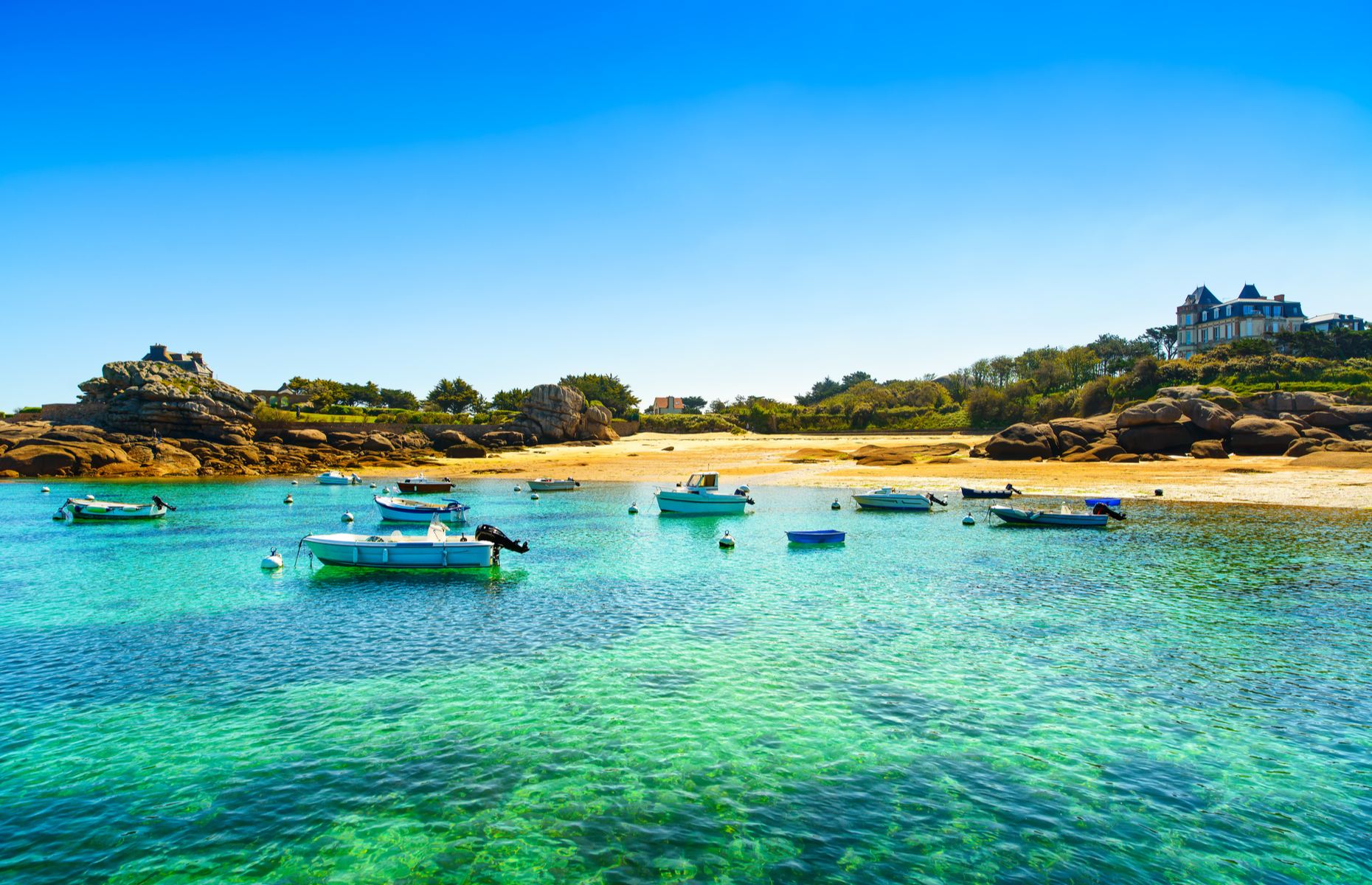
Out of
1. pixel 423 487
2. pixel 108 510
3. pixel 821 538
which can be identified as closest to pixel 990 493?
pixel 821 538

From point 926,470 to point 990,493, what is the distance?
1732 cm

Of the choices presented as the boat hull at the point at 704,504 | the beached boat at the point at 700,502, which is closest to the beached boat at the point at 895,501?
the beached boat at the point at 700,502

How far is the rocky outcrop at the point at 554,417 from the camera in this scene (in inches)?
3915

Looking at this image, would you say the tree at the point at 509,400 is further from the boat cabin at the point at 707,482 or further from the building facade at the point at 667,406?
the boat cabin at the point at 707,482

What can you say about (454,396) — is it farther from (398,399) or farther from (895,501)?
(895,501)

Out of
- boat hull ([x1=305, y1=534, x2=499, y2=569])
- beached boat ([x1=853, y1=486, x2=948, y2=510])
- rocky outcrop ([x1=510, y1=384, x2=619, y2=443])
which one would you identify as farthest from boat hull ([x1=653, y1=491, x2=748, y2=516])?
rocky outcrop ([x1=510, y1=384, x2=619, y2=443])

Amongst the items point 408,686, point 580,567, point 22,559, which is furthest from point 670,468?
point 408,686

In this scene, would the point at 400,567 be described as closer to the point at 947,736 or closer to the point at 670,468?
the point at 947,736

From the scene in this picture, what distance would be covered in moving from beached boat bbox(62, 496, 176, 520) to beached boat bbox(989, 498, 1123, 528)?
49.4 meters

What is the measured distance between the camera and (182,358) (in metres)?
97.9

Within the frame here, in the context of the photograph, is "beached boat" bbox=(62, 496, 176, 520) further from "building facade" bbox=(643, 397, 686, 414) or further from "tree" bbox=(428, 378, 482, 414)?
"building facade" bbox=(643, 397, 686, 414)

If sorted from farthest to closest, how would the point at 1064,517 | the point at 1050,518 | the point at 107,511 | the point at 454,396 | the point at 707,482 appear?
the point at 454,396, the point at 707,482, the point at 107,511, the point at 1050,518, the point at 1064,517

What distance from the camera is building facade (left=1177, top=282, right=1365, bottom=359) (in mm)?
110875

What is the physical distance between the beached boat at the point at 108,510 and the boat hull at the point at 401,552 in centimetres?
2317
